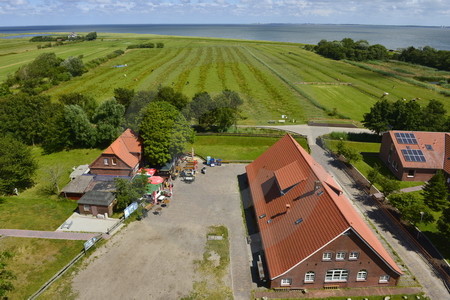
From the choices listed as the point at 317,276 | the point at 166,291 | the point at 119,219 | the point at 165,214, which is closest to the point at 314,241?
the point at 317,276

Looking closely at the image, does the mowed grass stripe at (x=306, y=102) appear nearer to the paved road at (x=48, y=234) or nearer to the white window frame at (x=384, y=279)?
the white window frame at (x=384, y=279)

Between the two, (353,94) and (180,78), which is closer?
(353,94)

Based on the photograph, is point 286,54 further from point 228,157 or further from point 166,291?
point 166,291

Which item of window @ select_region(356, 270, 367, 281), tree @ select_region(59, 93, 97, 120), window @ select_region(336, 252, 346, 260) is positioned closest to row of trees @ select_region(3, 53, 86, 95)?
tree @ select_region(59, 93, 97, 120)

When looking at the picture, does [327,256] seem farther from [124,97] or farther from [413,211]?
[124,97]

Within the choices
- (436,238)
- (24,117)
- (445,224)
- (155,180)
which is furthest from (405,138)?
(24,117)

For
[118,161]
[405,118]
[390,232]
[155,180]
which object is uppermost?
[405,118]
